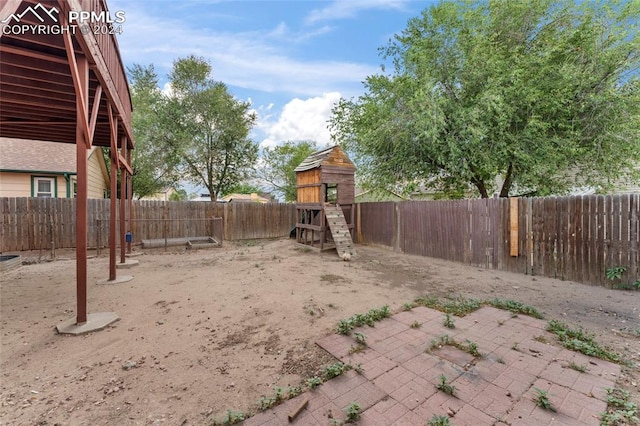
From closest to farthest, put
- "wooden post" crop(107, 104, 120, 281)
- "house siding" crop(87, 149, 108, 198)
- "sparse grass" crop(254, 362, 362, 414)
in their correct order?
1. "sparse grass" crop(254, 362, 362, 414)
2. "wooden post" crop(107, 104, 120, 281)
3. "house siding" crop(87, 149, 108, 198)

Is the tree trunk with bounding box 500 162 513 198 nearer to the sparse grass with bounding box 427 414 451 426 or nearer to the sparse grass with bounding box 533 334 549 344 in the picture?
the sparse grass with bounding box 533 334 549 344

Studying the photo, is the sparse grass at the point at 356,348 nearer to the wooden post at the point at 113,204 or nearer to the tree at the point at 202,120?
the wooden post at the point at 113,204

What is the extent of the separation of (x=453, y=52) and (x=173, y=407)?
1090 centimetres

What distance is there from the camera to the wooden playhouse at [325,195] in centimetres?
902

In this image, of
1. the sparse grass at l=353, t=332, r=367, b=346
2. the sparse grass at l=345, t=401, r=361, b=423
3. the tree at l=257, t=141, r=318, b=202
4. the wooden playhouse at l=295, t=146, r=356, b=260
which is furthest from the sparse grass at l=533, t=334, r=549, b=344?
the tree at l=257, t=141, r=318, b=202

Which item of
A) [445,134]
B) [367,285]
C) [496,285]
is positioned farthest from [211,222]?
[496,285]

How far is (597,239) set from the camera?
17.1 feet

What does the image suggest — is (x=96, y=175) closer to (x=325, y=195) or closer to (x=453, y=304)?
(x=325, y=195)

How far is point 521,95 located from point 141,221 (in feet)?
43.2

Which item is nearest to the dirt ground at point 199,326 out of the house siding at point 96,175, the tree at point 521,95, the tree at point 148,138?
the tree at point 521,95

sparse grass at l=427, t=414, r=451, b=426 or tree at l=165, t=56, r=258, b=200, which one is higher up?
tree at l=165, t=56, r=258, b=200

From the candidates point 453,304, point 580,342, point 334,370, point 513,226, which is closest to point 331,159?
point 513,226

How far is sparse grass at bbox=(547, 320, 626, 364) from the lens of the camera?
2.74 meters

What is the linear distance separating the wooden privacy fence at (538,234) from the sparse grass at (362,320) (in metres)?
4.34
